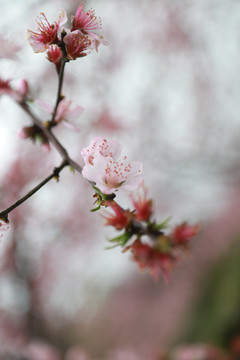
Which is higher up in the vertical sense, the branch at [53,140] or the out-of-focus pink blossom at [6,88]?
the out-of-focus pink blossom at [6,88]

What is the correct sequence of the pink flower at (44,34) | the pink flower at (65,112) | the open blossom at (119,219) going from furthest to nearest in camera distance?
the pink flower at (65,112) < the pink flower at (44,34) < the open blossom at (119,219)

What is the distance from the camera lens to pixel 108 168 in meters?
0.76

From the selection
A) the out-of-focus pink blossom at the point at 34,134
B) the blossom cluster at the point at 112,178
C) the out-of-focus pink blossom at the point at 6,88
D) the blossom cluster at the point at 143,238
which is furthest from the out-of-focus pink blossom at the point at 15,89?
the blossom cluster at the point at 143,238

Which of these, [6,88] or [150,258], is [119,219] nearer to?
[150,258]

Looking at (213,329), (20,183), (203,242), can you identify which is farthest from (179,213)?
(20,183)

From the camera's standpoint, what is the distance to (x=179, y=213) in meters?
6.64

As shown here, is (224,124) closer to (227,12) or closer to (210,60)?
(210,60)

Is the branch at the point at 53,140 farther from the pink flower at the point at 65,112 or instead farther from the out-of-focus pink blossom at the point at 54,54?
the out-of-focus pink blossom at the point at 54,54

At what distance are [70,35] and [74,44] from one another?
2 cm

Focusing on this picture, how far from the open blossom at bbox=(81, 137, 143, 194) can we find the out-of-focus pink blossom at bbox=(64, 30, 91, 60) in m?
0.21

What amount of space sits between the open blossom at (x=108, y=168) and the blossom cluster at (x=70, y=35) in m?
0.22

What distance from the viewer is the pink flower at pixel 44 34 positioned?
0.82 metres

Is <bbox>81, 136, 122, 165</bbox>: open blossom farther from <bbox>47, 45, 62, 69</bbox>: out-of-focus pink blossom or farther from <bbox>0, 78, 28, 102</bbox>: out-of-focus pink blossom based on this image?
<bbox>0, 78, 28, 102</bbox>: out-of-focus pink blossom

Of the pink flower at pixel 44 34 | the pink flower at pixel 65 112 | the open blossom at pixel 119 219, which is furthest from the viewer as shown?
the pink flower at pixel 65 112
